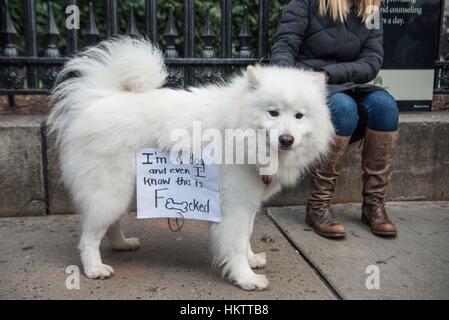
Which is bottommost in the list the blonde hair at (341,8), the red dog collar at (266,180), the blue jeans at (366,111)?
the red dog collar at (266,180)

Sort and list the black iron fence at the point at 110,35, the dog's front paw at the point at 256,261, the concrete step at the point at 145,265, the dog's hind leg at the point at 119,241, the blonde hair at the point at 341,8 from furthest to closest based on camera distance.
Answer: the black iron fence at the point at 110,35 → the blonde hair at the point at 341,8 → the dog's hind leg at the point at 119,241 → the dog's front paw at the point at 256,261 → the concrete step at the point at 145,265

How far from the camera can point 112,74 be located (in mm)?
2926

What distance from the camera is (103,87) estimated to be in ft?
9.69

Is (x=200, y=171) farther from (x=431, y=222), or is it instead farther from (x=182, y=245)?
(x=431, y=222)

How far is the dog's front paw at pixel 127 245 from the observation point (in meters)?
3.31

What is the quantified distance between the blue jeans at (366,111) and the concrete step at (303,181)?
2.16 feet

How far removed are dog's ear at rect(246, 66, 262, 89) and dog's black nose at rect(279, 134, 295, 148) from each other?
0.33 m

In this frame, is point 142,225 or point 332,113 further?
point 142,225

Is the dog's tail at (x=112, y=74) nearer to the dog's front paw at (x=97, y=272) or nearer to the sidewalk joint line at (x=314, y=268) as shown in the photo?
the dog's front paw at (x=97, y=272)

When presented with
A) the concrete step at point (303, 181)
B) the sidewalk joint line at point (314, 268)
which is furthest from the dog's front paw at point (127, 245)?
the sidewalk joint line at point (314, 268)

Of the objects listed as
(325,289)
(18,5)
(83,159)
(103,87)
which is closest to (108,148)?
(83,159)

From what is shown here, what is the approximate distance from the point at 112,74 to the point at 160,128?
477 millimetres
